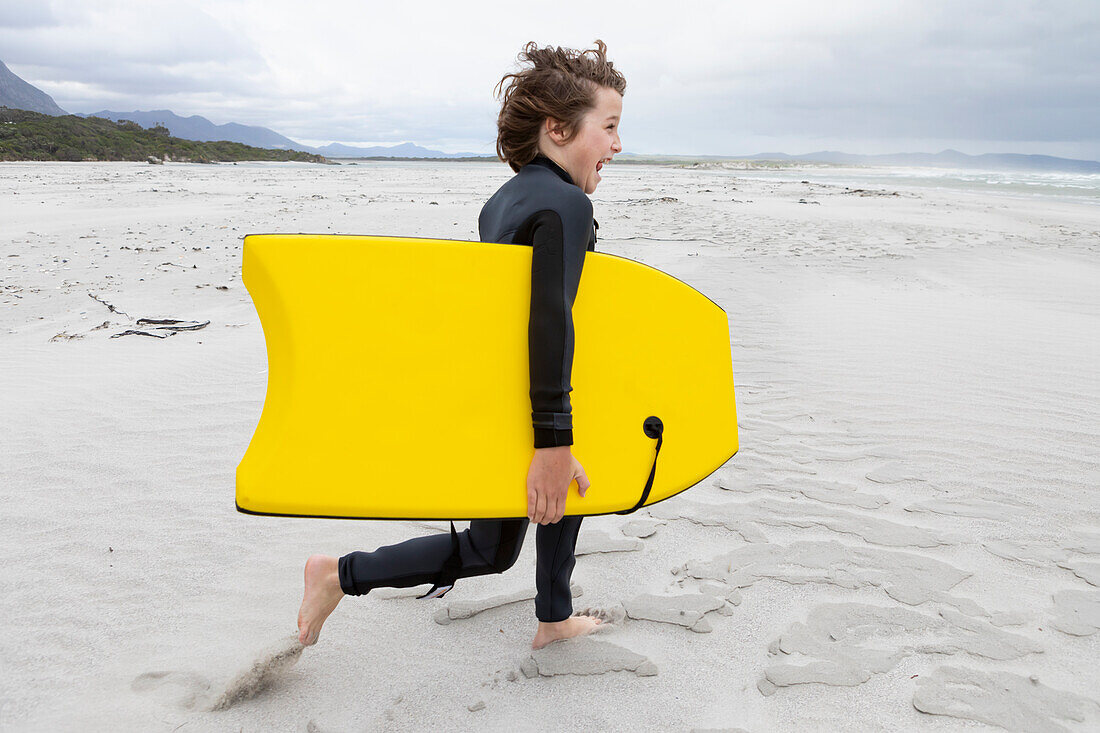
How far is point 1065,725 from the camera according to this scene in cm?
179

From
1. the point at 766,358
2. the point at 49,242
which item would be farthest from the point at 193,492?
the point at 49,242

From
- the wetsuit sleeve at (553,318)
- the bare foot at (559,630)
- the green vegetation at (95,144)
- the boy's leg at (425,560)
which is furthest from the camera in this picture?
the green vegetation at (95,144)

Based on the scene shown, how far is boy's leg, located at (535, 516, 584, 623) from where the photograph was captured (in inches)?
76.4

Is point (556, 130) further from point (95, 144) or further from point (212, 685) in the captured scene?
point (95, 144)

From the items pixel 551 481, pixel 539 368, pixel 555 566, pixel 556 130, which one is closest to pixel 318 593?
pixel 555 566

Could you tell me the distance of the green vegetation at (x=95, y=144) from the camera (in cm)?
3381

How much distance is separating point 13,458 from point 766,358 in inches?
184

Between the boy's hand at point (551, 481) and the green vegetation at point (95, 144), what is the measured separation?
3864 centimetres

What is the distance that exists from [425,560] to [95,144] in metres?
44.2

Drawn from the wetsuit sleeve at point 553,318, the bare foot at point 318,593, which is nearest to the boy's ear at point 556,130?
the wetsuit sleeve at point 553,318

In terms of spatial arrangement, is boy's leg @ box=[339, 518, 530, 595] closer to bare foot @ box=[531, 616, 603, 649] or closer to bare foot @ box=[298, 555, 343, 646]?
bare foot @ box=[298, 555, 343, 646]

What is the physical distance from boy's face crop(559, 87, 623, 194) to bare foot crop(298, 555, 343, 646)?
125cm

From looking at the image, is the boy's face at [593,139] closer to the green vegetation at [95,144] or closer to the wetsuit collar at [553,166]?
the wetsuit collar at [553,166]

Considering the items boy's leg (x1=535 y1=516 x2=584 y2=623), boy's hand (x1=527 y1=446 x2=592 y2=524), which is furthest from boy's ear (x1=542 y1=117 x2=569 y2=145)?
boy's leg (x1=535 y1=516 x2=584 y2=623)
